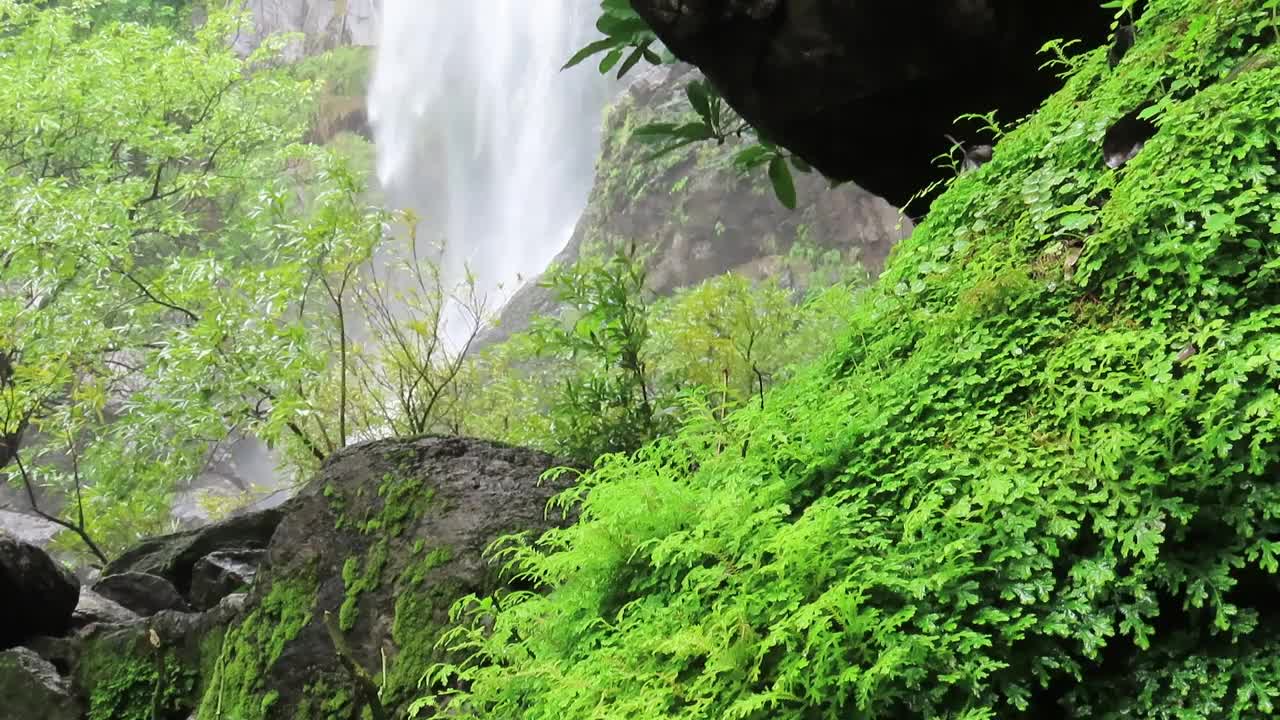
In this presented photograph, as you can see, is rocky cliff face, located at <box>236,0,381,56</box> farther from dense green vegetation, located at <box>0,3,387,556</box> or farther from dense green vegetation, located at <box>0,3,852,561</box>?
dense green vegetation, located at <box>0,3,852,561</box>

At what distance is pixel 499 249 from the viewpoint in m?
23.4

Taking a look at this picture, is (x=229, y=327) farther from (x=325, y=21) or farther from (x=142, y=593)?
(x=325, y=21)

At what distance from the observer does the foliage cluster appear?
4.24 feet

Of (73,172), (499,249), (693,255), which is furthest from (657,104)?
(73,172)

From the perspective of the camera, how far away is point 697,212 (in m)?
15.9

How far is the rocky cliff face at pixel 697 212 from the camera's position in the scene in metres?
14.0

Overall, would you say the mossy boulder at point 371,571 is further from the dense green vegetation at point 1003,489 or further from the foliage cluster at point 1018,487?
the foliage cluster at point 1018,487

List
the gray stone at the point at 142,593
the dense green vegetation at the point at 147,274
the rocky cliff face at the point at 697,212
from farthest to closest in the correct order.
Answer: the rocky cliff face at the point at 697,212 < the dense green vegetation at the point at 147,274 < the gray stone at the point at 142,593

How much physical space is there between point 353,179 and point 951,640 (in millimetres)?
5669

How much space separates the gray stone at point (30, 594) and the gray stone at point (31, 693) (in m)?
0.62

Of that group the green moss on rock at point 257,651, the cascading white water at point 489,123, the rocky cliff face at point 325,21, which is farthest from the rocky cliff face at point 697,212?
the rocky cliff face at point 325,21

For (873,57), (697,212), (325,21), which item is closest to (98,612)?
(873,57)

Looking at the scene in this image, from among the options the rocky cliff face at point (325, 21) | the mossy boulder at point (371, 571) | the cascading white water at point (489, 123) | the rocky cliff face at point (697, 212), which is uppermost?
the rocky cliff face at point (325, 21)

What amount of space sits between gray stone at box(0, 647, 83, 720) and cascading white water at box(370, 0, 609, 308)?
17958 mm
